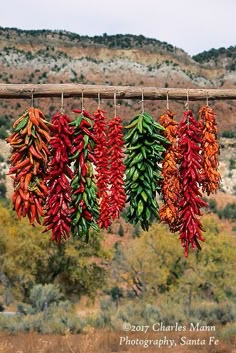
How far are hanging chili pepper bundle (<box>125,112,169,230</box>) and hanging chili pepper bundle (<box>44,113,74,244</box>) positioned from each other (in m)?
0.65

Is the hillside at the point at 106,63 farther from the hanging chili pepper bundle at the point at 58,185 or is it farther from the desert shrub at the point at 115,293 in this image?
the hanging chili pepper bundle at the point at 58,185

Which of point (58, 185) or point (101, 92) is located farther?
point (101, 92)

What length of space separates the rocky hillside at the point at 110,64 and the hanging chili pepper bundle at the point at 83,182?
282 ft

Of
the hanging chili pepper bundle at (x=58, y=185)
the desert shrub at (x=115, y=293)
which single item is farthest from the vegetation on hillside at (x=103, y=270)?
the hanging chili pepper bundle at (x=58, y=185)

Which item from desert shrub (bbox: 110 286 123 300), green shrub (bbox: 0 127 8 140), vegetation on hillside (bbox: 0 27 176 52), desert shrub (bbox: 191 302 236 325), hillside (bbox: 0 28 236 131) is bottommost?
desert shrub (bbox: 110 286 123 300)

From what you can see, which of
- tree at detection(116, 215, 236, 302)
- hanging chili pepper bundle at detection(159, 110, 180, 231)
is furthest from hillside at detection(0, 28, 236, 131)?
hanging chili pepper bundle at detection(159, 110, 180, 231)

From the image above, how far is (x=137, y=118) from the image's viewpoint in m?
5.54

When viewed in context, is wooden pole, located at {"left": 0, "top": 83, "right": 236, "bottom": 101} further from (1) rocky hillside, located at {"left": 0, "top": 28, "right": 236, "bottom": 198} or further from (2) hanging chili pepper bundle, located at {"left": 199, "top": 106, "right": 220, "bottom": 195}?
(1) rocky hillside, located at {"left": 0, "top": 28, "right": 236, "bottom": 198}

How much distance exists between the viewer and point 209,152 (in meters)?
5.90

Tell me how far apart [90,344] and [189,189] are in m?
18.3

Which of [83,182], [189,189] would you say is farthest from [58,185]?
[189,189]

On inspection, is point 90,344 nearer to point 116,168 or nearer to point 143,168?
point 116,168

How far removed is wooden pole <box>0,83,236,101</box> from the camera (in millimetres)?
5218

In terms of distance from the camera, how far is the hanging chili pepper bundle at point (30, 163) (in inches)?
190
